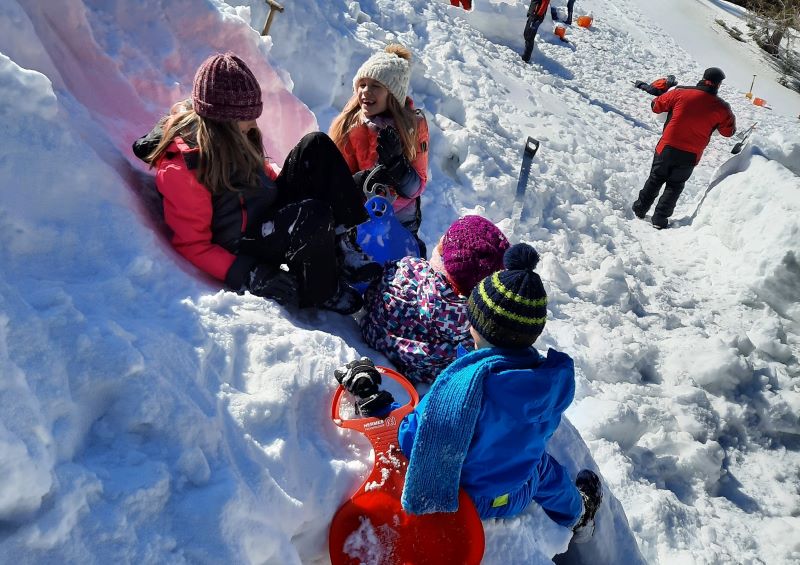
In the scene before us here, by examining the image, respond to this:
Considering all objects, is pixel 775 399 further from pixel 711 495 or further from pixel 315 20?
pixel 315 20

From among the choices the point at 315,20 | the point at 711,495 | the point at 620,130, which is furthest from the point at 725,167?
the point at 315,20

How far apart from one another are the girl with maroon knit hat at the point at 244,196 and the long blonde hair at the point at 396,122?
856mm

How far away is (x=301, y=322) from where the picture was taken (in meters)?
2.87

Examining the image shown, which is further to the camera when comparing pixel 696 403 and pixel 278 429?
pixel 696 403

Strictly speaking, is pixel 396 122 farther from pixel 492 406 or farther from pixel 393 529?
pixel 393 529

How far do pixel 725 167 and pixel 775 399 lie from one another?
3252mm

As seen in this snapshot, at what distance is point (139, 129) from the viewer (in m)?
3.35

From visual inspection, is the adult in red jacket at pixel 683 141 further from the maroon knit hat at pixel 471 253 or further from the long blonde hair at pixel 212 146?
the long blonde hair at pixel 212 146

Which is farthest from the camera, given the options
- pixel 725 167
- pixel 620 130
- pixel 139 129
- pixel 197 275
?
pixel 620 130

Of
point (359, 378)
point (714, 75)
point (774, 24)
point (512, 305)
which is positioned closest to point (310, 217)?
point (359, 378)

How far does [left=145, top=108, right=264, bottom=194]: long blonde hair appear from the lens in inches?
107

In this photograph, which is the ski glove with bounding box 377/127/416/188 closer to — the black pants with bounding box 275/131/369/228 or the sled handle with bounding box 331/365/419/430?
the black pants with bounding box 275/131/369/228

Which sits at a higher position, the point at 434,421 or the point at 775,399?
the point at 434,421

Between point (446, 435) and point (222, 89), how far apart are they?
174cm
